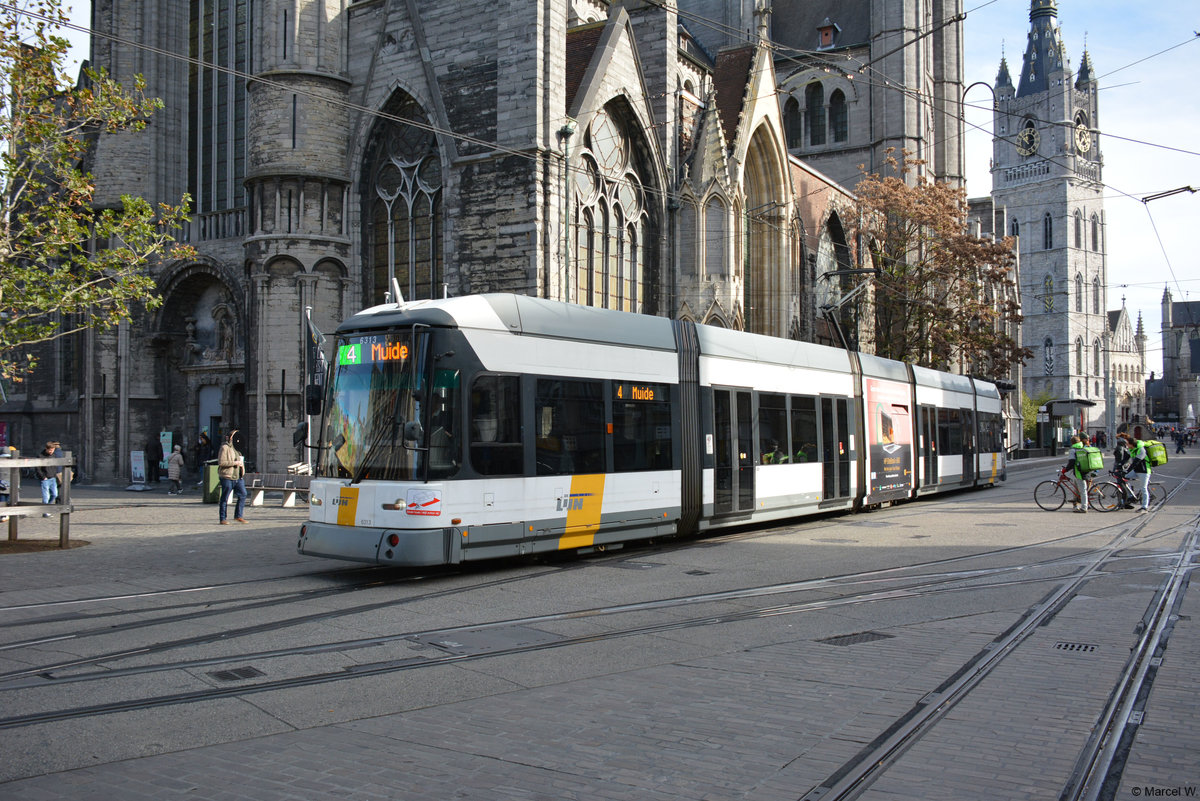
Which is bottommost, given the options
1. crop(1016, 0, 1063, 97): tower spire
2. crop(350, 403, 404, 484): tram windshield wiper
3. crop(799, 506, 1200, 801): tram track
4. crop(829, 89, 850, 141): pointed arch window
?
crop(799, 506, 1200, 801): tram track

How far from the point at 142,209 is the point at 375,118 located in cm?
1206

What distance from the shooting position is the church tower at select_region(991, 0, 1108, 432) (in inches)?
4422

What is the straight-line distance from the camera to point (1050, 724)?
5145 millimetres

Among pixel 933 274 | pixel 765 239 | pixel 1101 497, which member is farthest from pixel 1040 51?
pixel 1101 497

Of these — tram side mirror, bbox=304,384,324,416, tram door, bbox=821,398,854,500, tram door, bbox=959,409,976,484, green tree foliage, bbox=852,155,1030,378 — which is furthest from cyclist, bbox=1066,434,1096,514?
green tree foliage, bbox=852,155,1030,378

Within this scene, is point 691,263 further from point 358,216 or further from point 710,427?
point 710,427

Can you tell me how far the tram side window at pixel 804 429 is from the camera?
15.6 m

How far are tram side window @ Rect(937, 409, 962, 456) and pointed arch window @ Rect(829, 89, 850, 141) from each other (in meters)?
29.9

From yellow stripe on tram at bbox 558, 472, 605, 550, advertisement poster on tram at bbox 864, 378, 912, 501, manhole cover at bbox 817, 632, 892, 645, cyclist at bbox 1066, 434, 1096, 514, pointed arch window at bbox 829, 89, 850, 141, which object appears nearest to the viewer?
manhole cover at bbox 817, 632, 892, 645

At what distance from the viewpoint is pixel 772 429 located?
1495cm

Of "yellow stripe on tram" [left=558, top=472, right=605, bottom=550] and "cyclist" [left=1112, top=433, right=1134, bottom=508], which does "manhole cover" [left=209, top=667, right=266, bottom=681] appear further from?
"cyclist" [left=1112, top=433, right=1134, bottom=508]

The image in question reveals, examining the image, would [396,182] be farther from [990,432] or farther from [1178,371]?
[1178,371]

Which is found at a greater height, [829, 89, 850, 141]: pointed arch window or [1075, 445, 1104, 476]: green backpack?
[829, 89, 850, 141]: pointed arch window

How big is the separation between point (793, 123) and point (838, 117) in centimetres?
251
